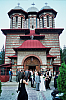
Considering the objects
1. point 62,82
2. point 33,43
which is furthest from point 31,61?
point 62,82

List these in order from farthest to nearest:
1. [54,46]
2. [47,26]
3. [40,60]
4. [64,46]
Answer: [64,46]
[47,26]
[54,46]
[40,60]

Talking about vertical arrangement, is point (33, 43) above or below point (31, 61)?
above

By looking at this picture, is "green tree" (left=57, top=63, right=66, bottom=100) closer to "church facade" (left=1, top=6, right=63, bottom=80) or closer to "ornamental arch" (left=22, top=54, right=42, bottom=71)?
"church facade" (left=1, top=6, right=63, bottom=80)

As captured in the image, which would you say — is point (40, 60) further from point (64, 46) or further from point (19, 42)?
point (64, 46)

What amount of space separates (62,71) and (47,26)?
16203 mm

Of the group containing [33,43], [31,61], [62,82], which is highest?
[33,43]

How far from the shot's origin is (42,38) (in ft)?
62.3

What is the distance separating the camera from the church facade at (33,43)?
14.7m

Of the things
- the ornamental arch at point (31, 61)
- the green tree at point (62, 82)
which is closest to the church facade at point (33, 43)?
the ornamental arch at point (31, 61)

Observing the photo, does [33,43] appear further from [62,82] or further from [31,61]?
[62,82]

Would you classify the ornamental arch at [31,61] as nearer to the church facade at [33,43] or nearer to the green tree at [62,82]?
the church facade at [33,43]

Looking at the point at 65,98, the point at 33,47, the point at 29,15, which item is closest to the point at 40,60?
the point at 33,47

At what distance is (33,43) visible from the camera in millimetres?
15820

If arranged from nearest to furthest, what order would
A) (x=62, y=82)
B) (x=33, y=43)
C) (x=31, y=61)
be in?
1. (x=62, y=82)
2. (x=31, y=61)
3. (x=33, y=43)
